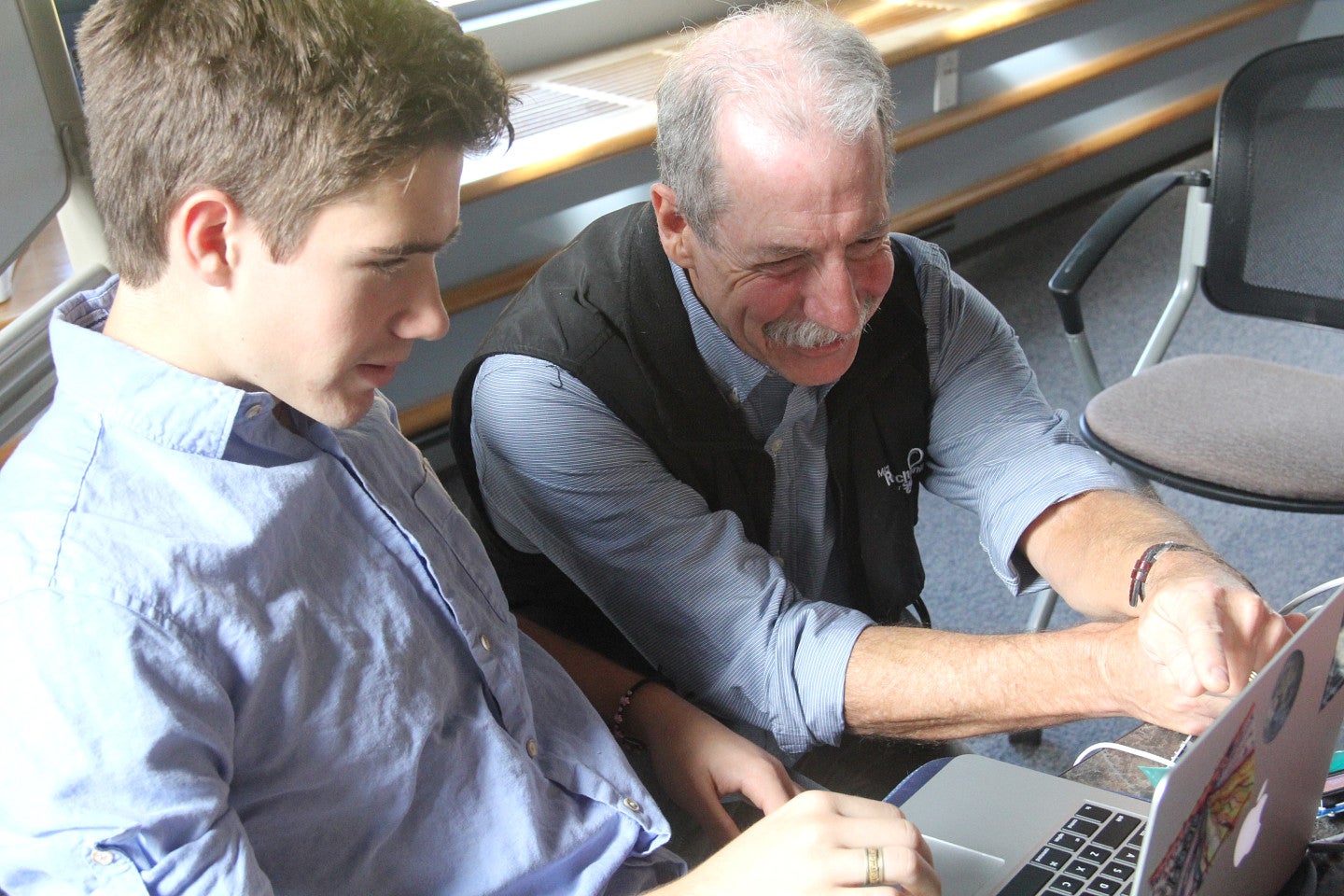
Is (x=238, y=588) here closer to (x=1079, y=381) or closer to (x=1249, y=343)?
(x=1079, y=381)

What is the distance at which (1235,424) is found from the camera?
6.39ft

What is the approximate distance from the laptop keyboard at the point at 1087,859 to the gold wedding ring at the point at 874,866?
0.38ft

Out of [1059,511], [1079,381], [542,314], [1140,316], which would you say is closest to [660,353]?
[542,314]

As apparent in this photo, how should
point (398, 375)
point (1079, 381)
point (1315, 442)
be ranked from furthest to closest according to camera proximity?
point (1079, 381)
point (398, 375)
point (1315, 442)

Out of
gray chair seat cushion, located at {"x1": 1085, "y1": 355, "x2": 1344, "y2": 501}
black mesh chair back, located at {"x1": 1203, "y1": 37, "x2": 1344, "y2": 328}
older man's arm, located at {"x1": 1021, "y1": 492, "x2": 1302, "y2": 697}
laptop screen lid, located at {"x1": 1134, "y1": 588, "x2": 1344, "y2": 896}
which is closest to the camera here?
laptop screen lid, located at {"x1": 1134, "y1": 588, "x2": 1344, "y2": 896}

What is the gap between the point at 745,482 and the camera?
127 cm

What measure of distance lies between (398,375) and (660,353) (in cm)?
116

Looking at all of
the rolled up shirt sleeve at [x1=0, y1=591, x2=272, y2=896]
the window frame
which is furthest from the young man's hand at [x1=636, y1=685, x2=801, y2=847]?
the window frame

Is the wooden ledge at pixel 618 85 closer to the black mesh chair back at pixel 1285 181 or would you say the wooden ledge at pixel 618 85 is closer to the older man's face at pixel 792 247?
the black mesh chair back at pixel 1285 181

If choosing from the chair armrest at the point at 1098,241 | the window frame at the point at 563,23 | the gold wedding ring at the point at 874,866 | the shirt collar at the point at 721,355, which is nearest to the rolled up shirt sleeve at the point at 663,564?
the shirt collar at the point at 721,355

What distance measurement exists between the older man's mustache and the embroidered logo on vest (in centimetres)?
19

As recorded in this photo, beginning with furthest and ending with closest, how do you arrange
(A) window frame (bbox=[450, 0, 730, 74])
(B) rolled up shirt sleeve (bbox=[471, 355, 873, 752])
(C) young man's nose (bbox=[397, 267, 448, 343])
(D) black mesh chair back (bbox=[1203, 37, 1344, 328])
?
(A) window frame (bbox=[450, 0, 730, 74]) → (D) black mesh chair back (bbox=[1203, 37, 1344, 328]) → (B) rolled up shirt sleeve (bbox=[471, 355, 873, 752]) → (C) young man's nose (bbox=[397, 267, 448, 343])

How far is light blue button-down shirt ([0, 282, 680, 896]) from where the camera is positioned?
2.12 ft

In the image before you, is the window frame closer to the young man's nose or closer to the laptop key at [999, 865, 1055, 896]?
the young man's nose
